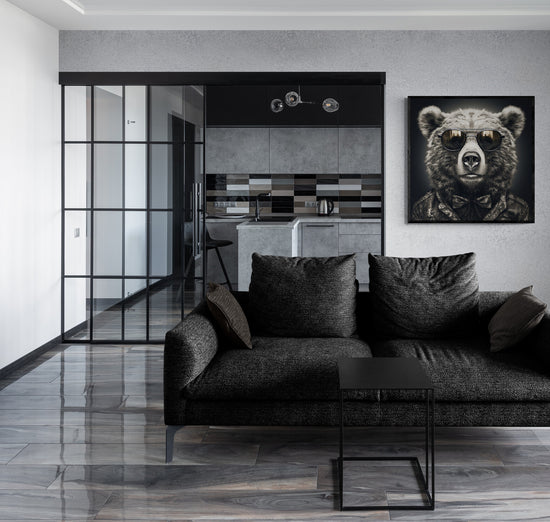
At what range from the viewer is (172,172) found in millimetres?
5863

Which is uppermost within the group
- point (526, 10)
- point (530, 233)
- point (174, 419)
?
point (526, 10)

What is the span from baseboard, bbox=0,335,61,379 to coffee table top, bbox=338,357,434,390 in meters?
2.79

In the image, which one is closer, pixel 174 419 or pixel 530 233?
pixel 174 419

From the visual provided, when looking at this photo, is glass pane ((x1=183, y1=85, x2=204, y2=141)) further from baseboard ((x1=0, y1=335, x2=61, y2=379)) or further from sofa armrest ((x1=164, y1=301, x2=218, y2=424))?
sofa armrest ((x1=164, y1=301, x2=218, y2=424))

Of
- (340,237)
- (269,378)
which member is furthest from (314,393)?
(340,237)

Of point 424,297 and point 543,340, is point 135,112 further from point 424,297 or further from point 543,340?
point 543,340

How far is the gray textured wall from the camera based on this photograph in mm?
5605

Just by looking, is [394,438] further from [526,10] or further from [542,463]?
[526,10]

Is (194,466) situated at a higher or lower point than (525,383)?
lower

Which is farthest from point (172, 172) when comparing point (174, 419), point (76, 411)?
point (174, 419)

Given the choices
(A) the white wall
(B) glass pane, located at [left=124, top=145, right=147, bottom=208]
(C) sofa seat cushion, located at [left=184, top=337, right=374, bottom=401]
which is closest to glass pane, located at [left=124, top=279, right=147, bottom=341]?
(A) the white wall

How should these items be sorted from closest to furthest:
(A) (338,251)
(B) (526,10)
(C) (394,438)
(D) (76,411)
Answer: (C) (394,438)
(D) (76,411)
(B) (526,10)
(A) (338,251)

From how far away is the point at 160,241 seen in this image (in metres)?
5.92

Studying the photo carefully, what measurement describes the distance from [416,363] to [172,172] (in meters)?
3.35
